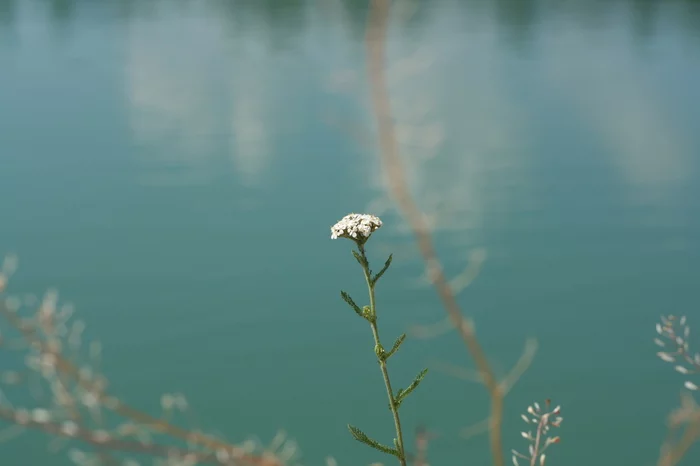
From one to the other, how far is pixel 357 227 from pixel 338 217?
683cm

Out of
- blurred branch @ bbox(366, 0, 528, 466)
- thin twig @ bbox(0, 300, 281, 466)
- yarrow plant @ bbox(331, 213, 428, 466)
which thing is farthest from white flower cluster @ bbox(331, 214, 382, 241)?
thin twig @ bbox(0, 300, 281, 466)

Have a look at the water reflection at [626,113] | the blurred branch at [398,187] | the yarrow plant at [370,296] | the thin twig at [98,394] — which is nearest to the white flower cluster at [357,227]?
the yarrow plant at [370,296]

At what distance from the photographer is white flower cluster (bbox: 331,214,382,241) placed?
0.57 m

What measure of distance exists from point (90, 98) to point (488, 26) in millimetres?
7457

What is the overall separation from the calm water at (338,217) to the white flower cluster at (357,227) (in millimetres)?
997

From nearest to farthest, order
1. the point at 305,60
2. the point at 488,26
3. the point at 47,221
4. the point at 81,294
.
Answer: the point at 81,294, the point at 47,221, the point at 305,60, the point at 488,26

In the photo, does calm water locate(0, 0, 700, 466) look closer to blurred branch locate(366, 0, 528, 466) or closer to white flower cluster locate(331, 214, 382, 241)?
blurred branch locate(366, 0, 528, 466)

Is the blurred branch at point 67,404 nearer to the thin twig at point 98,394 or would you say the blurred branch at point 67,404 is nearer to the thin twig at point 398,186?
the thin twig at point 98,394

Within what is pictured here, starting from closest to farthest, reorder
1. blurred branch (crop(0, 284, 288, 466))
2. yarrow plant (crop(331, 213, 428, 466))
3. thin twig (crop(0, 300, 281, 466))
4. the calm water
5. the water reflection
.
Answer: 1. yarrow plant (crop(331, 213, 428, 466))
2. blurred branch (crop(0, 284, 288, 466))
3. thin twig (crop(0, 300, 281, 466))
4. the calm water
5. the water reflection

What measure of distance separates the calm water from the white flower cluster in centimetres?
100

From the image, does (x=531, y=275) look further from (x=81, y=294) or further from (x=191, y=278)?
(x=81, y=294)

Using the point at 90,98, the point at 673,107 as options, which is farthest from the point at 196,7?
the point at 673,107

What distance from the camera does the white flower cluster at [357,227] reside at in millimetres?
568

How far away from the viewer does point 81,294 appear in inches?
238
